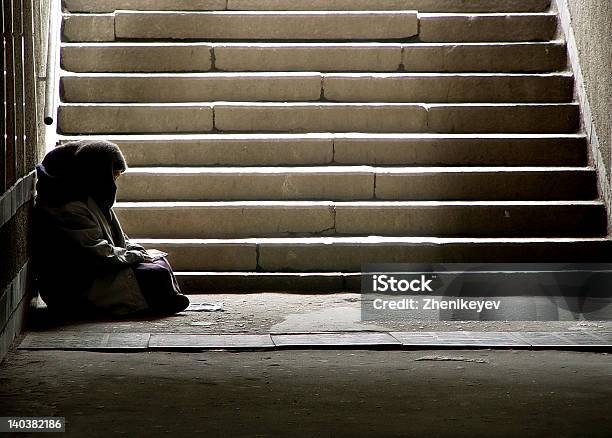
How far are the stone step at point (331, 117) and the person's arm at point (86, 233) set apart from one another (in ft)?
6.98

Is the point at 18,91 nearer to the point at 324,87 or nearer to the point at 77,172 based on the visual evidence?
the point at 77,172

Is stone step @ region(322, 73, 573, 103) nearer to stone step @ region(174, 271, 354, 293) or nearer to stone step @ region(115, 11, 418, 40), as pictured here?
stone step @ region(115, 11, 418, 40)

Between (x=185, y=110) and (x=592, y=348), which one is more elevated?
(x=185, y=110)

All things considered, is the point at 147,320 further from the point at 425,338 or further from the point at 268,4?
the point at 268,4

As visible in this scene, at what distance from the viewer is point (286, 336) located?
6.81 m

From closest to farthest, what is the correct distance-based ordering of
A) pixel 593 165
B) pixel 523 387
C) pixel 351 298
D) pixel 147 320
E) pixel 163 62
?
pixel 523 387 < pixel 147 320 < pixel 351 298 < pixel 593 165 < pixel 163 62

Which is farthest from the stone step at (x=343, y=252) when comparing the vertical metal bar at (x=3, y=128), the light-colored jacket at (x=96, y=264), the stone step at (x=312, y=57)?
the vertical metal bar at (x=3, y=128)

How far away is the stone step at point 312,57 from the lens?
32.5ft

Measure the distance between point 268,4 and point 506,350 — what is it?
5.03 metres

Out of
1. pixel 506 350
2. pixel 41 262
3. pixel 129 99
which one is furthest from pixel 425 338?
pixel 129 99

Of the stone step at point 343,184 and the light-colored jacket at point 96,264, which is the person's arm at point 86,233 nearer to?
the light-colored jacket at point 96,264

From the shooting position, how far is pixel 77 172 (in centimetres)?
753

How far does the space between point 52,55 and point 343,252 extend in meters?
2.87
